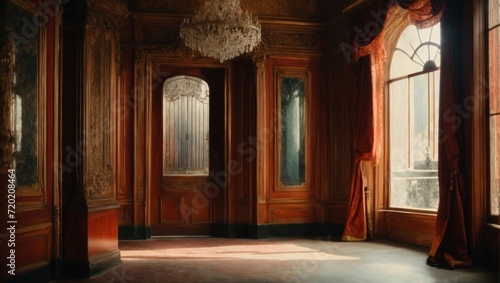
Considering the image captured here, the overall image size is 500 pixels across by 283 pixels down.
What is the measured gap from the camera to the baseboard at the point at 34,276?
4.86 meters

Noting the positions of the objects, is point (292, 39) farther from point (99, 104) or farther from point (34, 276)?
point (34, 276)

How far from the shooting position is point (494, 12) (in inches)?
236

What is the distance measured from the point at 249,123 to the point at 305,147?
1.05 metres

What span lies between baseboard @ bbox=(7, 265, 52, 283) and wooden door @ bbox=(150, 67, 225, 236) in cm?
357

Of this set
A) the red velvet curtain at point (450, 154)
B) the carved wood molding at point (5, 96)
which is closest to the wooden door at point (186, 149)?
the red velvet curtain at point (450, 154)

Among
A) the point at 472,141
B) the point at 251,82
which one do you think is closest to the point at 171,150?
the point at 251,82

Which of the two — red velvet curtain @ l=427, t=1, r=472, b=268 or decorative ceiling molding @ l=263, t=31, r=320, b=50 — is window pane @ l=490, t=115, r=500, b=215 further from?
decorative ceiling molding @ l=263, t=31, r=320, b=50

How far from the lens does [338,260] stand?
6.49 metres

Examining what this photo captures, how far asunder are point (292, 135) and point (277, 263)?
3.13m

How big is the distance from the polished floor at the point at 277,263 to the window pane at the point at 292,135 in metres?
1.23

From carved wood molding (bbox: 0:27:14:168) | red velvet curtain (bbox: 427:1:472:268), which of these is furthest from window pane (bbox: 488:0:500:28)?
carved wood molding (bbox: 0:27:14:168)

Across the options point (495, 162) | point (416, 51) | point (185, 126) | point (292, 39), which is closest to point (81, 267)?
point (185, 126)

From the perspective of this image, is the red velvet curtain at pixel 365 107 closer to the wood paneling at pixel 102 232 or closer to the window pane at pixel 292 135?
the window pane at pixel 292 135

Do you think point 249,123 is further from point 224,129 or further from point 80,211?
point 80,211
